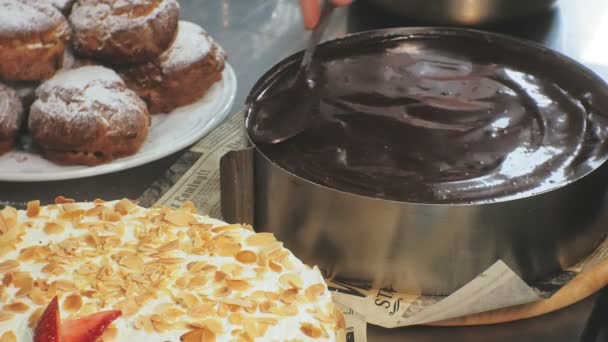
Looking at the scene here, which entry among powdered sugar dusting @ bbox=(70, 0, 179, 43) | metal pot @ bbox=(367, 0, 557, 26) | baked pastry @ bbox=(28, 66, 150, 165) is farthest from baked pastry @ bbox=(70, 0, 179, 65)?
metal pot @ bbox=(367, 0, 557, 26)

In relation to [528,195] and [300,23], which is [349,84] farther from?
[300,23]

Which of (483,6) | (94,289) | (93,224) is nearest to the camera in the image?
(94,289)

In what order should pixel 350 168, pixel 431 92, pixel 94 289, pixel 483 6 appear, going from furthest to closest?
1. pixel 483 6
2. pixel 431 92
3. pixel 350 168
4. pixel 94 289

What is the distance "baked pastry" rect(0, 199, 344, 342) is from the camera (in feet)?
2.79

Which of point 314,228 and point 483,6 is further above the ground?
point 483,6

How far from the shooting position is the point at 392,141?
1208 mm

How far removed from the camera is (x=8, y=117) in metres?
1.39

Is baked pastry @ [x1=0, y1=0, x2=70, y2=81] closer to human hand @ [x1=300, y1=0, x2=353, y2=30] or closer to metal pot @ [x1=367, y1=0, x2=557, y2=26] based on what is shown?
human hand @ [x1=300, y1=0, x2=353, y2=30]

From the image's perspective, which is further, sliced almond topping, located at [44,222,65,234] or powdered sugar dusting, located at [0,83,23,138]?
powdered sugar dusting, located at [0,83,23,138]

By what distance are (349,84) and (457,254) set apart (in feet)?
1.44

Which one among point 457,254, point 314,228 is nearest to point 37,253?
point 314,228

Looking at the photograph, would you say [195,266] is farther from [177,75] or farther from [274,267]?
[177,75]

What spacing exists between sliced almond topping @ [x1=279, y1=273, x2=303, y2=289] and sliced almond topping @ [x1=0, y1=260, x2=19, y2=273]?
32cm

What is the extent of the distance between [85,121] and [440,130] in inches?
24.1
